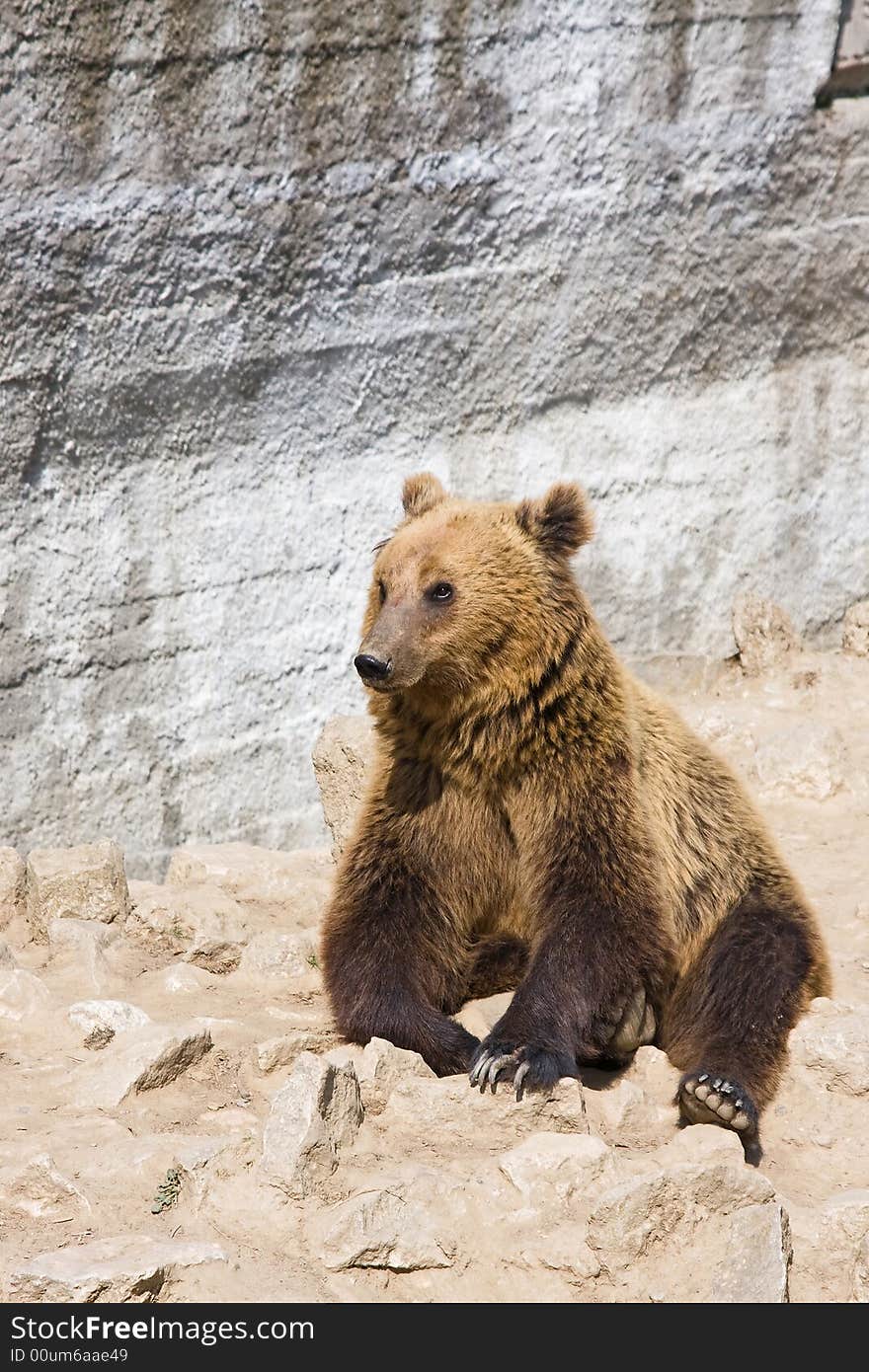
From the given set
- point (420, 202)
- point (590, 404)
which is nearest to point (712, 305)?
point (590, 404)

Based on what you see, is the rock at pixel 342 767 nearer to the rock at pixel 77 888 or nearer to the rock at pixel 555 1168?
the rock at pixel 77 888

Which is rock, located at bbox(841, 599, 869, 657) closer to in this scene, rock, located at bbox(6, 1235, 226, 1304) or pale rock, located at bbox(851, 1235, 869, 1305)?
pale rock, located at bbox(851, 1235, 869, 1305)

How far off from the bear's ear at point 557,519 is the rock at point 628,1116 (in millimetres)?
1504

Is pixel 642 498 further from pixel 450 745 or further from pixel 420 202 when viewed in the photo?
pixel 450 745

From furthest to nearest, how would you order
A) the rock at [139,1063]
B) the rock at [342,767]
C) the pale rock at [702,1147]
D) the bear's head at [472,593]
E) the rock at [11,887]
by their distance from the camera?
the rock at [342,767] < the rock at [11,887] < the bear's head at [472,593] < the rock at [139,1063] < the pale rock at [702,1147]

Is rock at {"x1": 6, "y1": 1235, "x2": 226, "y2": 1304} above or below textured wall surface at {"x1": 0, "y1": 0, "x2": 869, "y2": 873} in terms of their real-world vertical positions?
below

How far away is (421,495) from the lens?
5.01 m

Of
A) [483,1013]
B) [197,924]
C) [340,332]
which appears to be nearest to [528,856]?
[483,1013]

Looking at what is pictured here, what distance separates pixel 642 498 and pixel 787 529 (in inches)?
34.1

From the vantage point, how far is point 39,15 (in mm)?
5234

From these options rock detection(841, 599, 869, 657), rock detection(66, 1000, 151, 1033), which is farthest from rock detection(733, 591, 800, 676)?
rock detection(66, 1000, 151, 1033)

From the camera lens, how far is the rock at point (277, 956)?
196 inches

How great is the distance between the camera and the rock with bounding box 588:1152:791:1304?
130 inches

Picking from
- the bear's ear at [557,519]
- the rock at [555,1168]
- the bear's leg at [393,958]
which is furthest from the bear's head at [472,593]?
the rock at [555,1168]
